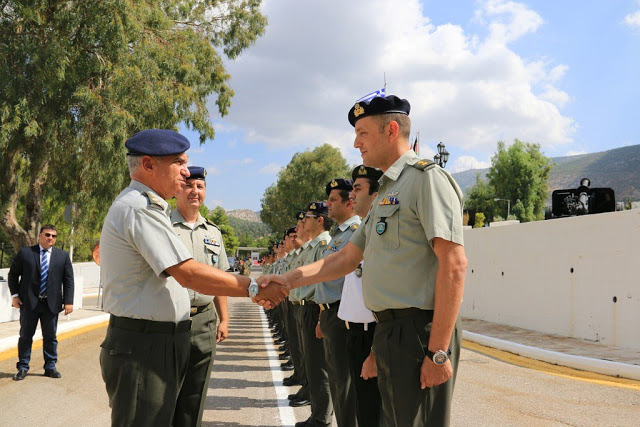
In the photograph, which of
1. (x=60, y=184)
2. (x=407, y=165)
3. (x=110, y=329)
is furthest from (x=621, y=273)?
(x=60, y=184)

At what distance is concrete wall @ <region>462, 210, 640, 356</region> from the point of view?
1034cm

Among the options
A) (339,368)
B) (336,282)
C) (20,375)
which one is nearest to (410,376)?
(339,368)

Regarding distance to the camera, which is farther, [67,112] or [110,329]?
[67,112]

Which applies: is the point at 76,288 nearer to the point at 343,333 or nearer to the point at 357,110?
the point at 343,333

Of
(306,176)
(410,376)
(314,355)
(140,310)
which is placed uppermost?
(306,176)

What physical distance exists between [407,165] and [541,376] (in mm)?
6530

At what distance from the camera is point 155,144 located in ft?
10.1

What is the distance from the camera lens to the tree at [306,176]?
5200 cm

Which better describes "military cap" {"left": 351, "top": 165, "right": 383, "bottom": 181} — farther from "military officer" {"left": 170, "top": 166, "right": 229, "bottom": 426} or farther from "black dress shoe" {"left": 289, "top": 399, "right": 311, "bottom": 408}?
"black dress shoe" {"left": 289, "top": 399, "right": 311, "bottom": 408}

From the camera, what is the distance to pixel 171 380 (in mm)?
2988

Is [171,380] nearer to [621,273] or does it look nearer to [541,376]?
[541,376]

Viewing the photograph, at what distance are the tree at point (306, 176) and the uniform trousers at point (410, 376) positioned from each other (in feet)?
159

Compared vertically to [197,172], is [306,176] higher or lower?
higher

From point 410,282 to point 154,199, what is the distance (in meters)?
1.37
